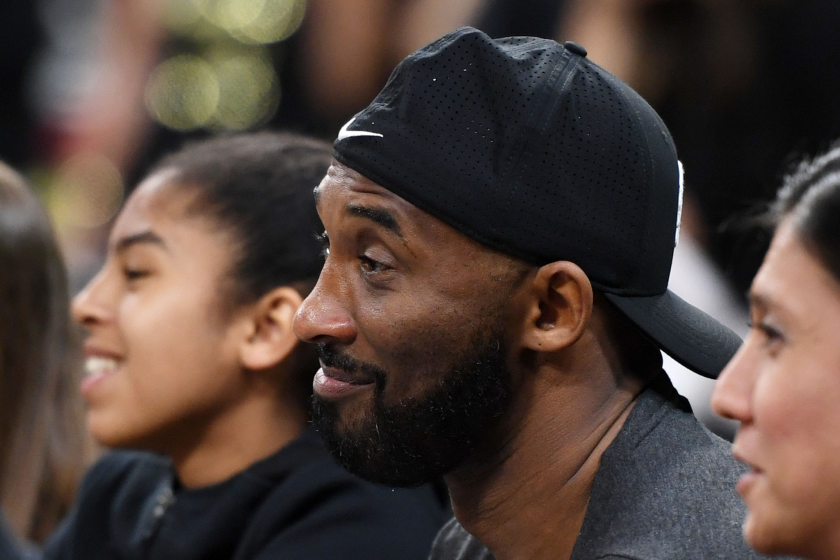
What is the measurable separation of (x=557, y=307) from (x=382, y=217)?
0.91 ft

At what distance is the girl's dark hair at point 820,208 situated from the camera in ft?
3.78

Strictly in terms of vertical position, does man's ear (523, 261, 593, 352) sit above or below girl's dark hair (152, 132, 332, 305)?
above

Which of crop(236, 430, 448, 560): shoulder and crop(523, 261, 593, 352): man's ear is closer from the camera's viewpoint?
crop(523, 261, 593, 352): man's ear

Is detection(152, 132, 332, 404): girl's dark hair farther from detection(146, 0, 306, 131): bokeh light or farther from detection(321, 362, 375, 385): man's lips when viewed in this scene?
detection(146, 0, 306, 131): bokeh light

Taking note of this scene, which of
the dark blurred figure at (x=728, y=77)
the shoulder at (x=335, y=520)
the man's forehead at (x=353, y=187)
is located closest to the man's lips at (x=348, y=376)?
the man's forehead at (x=353, y=187)

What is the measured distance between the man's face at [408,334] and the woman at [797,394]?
16.5 inches

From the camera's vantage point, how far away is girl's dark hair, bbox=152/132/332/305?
7.57 feet

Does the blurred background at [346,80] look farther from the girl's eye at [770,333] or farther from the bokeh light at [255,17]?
the girl's eye at [770,333]

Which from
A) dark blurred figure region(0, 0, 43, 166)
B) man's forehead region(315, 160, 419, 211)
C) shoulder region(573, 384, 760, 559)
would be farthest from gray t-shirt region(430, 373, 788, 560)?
dark blurred figure region(0, 0, 43, 166)

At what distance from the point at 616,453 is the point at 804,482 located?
44 cm

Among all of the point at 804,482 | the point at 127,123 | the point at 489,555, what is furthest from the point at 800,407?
the point at 127,123

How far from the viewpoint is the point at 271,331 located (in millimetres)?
2299

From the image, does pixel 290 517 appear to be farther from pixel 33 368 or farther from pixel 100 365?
pixel 33 368

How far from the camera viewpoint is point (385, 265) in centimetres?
159
